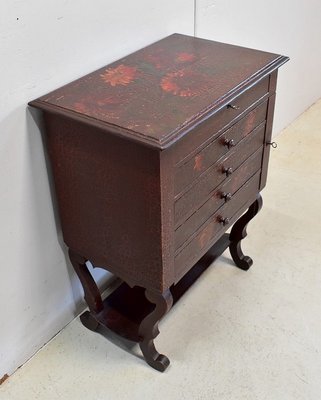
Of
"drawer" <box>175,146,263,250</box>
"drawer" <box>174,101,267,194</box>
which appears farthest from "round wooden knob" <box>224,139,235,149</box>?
"drawer" <box>175,146,263,250</box>

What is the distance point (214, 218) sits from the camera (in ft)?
5.01

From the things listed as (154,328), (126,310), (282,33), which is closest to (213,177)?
(154,328)

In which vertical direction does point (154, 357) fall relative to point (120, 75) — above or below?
below

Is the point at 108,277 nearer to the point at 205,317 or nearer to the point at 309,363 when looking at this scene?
the point at 205,317

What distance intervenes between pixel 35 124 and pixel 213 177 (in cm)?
48

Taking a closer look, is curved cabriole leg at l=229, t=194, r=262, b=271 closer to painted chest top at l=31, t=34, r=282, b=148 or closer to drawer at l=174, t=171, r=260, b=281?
drawer at l=174, t=171, r=260, b=281

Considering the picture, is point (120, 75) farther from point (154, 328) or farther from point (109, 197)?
point (154, 328)

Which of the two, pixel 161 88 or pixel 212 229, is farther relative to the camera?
pixel 212 229

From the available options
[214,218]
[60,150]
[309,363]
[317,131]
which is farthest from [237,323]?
[317,131]

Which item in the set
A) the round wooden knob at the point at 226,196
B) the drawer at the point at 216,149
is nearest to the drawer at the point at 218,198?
the round wooden knob at the point at 226,196

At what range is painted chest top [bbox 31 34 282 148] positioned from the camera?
4.02 feet

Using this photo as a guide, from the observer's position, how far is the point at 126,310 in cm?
174

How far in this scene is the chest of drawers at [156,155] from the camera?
4.10ft

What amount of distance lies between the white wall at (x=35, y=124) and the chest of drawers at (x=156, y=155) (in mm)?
48
